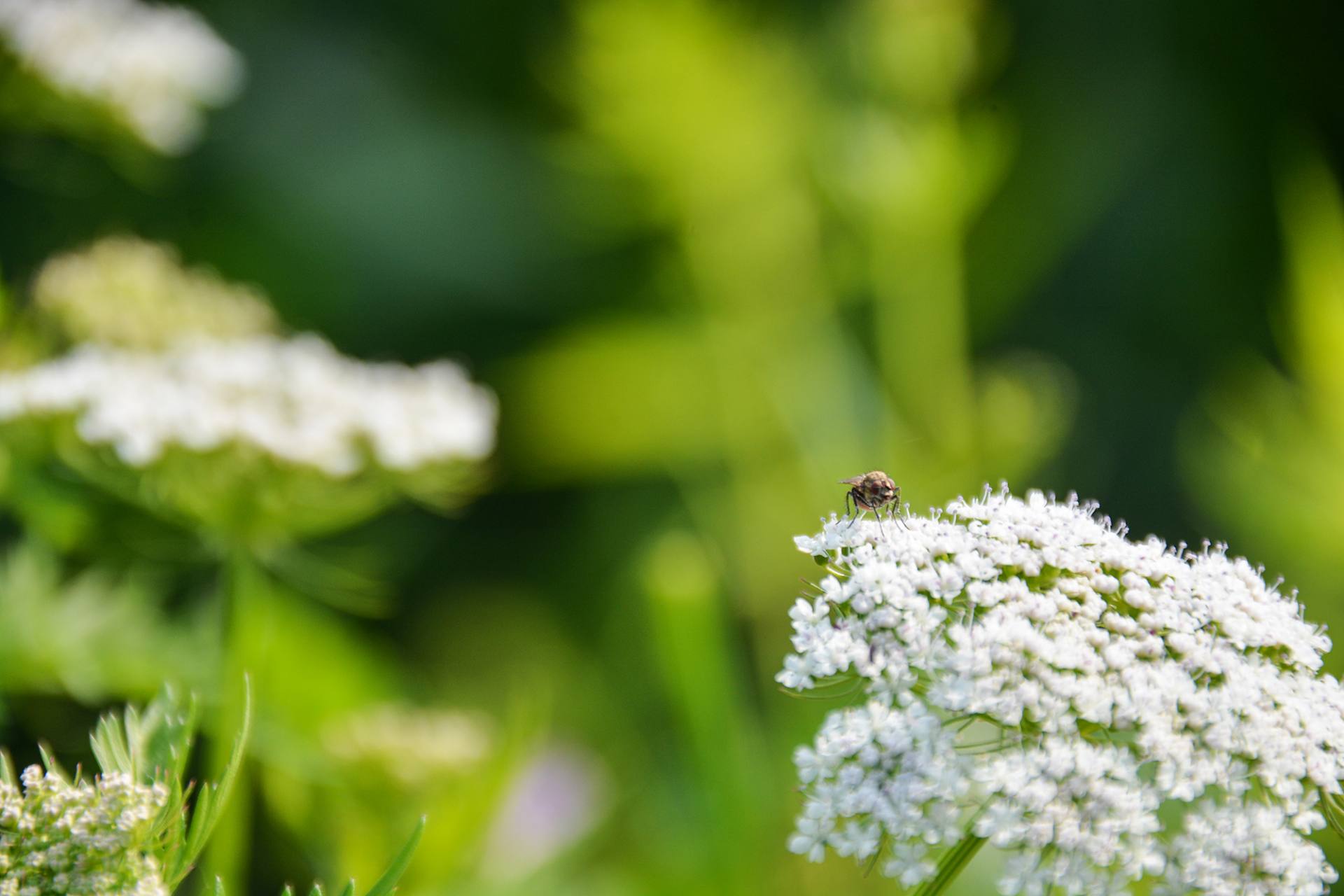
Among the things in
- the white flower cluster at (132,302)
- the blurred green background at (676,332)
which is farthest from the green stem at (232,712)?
the white flower cluster at (132,302)

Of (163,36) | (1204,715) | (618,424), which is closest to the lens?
(1204,715)

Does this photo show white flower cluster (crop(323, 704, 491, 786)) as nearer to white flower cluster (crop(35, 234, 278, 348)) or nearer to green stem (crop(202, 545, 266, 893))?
green stem (crop(202, 545, 266, 893))

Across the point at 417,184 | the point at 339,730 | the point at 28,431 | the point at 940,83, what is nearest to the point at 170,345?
the point at 28,431

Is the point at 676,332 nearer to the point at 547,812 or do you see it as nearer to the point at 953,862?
the point at 547,812

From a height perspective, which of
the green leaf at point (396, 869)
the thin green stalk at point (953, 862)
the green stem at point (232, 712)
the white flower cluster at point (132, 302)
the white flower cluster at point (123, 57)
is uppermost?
the white flower cluster at point (123, 57)

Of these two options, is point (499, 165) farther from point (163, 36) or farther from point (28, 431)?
point (28, 431)

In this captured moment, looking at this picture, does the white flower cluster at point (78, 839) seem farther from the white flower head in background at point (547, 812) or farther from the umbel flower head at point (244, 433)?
the white flower head in background at point (547, 812)
